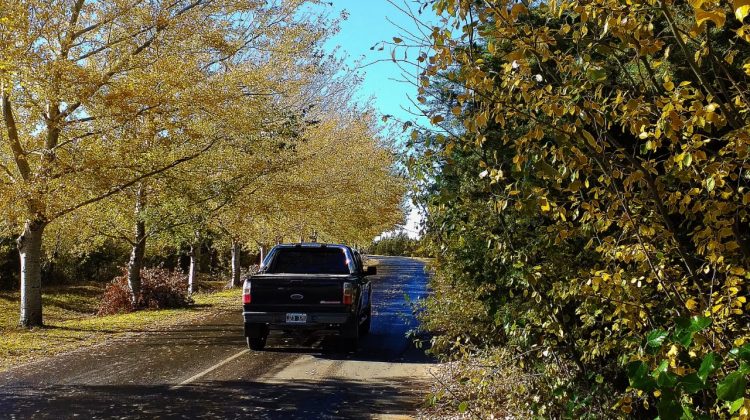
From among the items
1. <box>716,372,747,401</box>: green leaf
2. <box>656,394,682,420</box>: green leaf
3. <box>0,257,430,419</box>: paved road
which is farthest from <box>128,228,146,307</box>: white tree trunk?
<box>716,372,747,401</box>: green leaf

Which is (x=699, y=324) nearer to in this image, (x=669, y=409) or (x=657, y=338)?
→ (x=657, y=338)

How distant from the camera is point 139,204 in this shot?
52.6 ft

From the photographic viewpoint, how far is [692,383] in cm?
213

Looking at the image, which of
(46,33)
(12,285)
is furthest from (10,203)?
(12,285)

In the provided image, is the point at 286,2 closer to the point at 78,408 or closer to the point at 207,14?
the point at 207,14

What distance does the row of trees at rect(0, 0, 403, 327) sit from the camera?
10.3 metres

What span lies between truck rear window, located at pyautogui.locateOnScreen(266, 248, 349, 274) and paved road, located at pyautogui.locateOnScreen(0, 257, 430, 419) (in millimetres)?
1358

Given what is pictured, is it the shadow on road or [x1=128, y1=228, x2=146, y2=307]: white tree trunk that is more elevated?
[x1=128, y1=228, x2=146, y2=307]: white tree trunk

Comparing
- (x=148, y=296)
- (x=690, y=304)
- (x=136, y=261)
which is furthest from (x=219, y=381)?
(x=148, y=296)

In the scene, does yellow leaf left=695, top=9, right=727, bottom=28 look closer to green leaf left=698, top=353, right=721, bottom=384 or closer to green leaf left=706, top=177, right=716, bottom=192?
green leaf left=706, top=177, right=716, bottom=192

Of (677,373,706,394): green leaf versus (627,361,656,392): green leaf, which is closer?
(677,373,706,394): green leaf

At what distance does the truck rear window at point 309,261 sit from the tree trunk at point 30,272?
5.29 meters

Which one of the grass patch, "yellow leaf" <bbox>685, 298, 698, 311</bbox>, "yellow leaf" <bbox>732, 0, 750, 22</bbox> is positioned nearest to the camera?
"yellow leaf" <bbox>732, 0, 750, 22</bbox>

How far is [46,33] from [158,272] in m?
11.3
